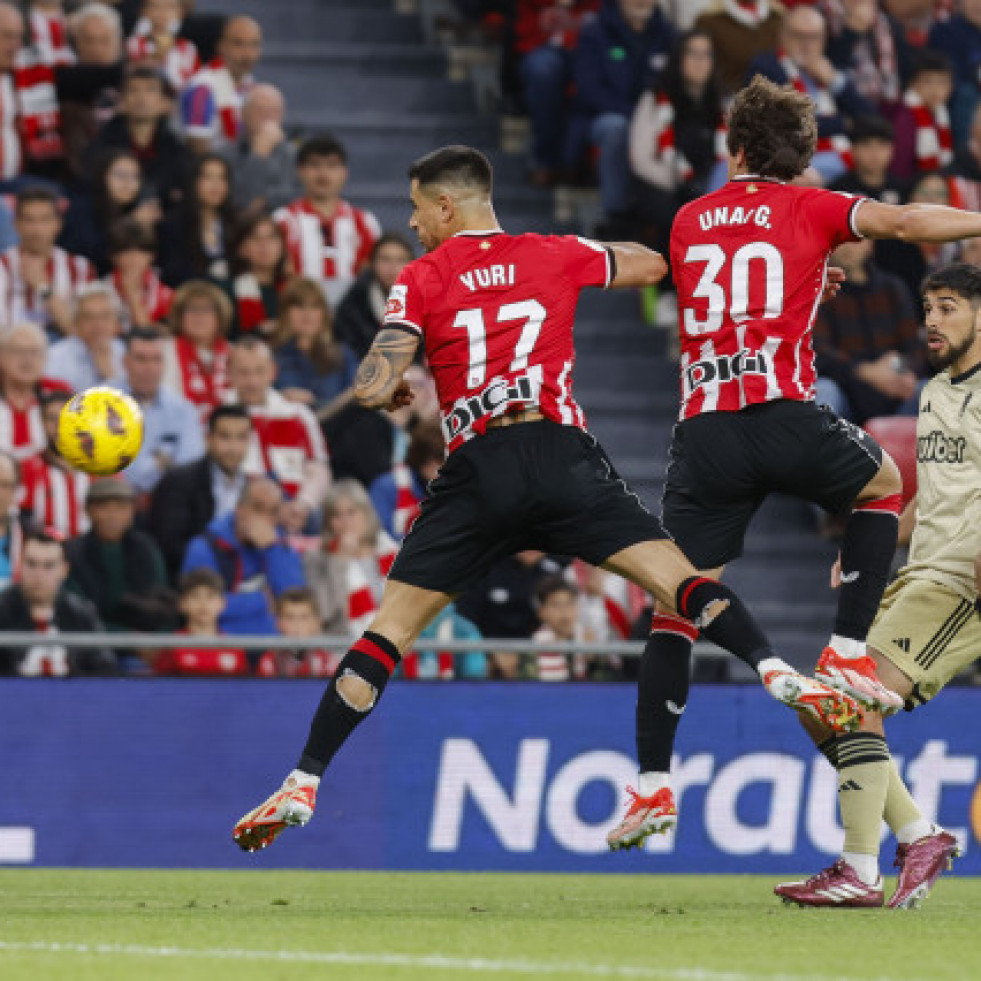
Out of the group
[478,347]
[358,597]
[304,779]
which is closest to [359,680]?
[304,779]

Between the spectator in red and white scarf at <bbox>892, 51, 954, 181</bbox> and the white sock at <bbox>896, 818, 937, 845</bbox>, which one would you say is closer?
the white sock at <bbox>896, 818, 937, 845</bbox>

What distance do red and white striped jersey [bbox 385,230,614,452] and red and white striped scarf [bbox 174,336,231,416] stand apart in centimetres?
562

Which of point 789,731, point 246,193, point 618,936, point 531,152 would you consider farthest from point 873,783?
point 531,152

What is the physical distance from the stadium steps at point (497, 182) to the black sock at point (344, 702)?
20.8 ft

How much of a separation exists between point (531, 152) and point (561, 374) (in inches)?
364

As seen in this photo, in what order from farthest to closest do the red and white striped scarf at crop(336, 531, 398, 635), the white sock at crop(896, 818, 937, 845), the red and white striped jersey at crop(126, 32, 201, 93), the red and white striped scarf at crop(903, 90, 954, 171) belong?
the red and white striped scarf at crop(903, 90, 954, 171) → the red and white striped jersey at crop(126, 32, 201, 93) → the red and white striped scarf at crop(336, 531, 398, 635) → the white sock at crop(896, 818, 937, 845)

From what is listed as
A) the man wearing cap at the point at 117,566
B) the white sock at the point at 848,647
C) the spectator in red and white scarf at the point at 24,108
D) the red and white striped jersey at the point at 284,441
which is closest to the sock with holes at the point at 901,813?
the white sock at the point at 848,647

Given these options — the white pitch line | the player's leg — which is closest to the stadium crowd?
the player's leg

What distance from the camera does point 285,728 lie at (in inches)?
478

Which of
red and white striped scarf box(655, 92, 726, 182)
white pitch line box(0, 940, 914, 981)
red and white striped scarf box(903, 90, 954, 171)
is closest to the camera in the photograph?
white pitch line box(0, 940, 914, 981)

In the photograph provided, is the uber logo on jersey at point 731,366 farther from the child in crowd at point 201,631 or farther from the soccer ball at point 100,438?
the child in crowd at point 201,631

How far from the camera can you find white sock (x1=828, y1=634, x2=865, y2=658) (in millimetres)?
8781

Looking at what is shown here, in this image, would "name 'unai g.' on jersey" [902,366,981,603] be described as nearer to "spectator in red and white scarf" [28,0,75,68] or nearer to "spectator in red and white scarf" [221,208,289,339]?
"spectator in red and white scarf" [221,208,289,339]

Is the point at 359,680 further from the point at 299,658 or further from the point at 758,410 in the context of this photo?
the point at 299,658
